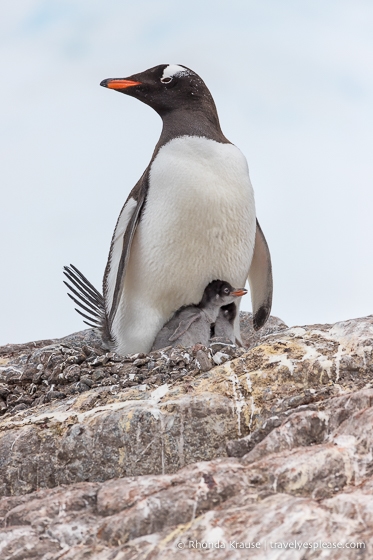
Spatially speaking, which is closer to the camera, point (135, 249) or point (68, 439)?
point (68, 439)

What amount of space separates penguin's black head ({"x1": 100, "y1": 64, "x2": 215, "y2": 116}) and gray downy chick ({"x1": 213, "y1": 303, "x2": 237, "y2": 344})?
1.65 metres

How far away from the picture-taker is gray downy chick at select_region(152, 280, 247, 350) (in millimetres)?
6277

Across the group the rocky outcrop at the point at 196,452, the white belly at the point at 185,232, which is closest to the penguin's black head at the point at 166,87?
the white belly at the point at 185,232

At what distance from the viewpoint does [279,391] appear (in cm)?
429

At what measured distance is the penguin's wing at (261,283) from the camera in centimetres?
765

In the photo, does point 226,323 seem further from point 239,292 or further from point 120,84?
point 120,84

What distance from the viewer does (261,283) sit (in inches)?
305

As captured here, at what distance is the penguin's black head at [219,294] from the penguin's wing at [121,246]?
2.15 ft

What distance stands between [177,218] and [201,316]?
755mm

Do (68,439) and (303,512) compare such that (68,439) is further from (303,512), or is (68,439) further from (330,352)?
(303,512)

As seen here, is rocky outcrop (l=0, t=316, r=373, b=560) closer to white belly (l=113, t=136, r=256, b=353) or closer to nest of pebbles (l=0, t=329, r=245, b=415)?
nest of pebbles (l=0, t=329, r=245, b=415)

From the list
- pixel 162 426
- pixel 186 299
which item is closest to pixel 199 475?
pixel 162 426

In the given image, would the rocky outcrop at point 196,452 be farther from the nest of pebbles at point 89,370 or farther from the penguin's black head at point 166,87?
the penguin's black head at point 166,87

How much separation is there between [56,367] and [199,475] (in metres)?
2.45
